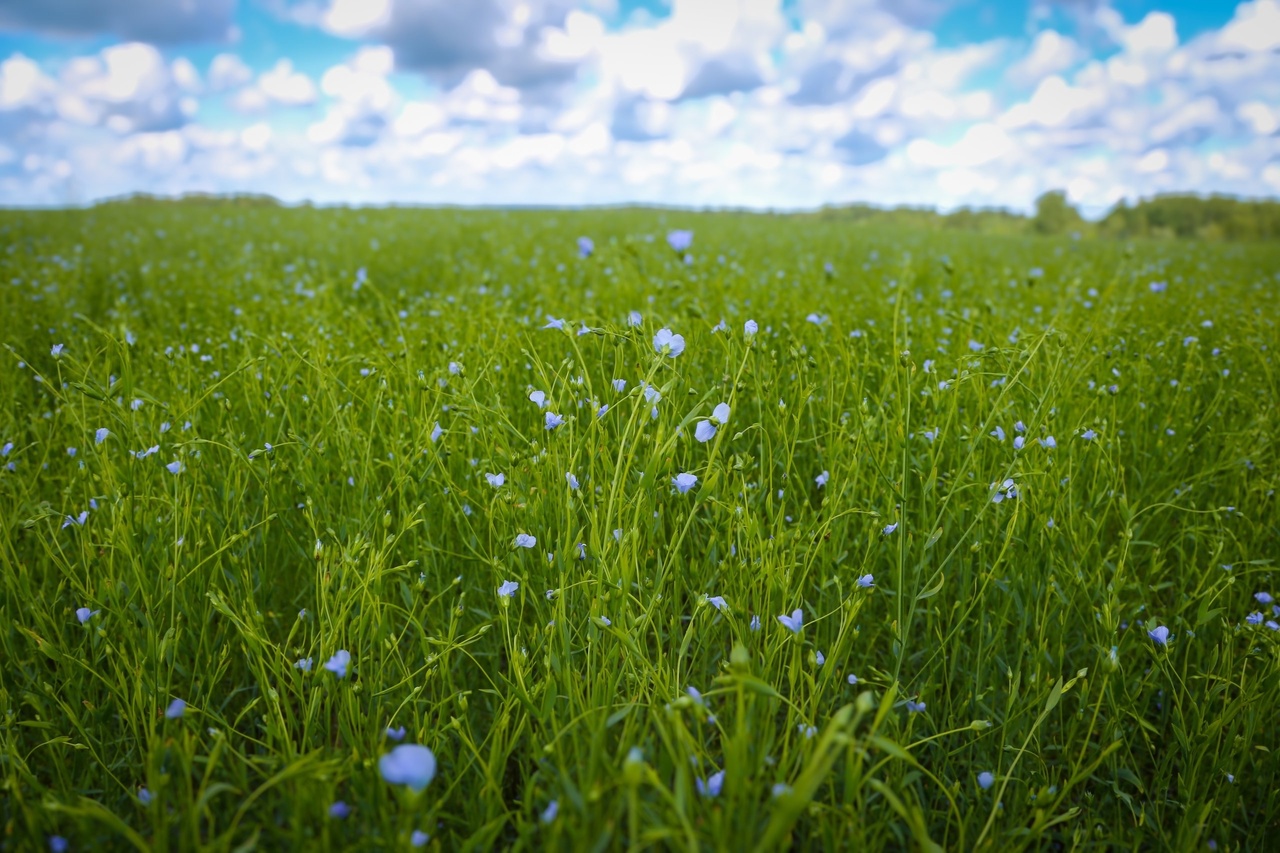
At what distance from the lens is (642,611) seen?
5.72 feet

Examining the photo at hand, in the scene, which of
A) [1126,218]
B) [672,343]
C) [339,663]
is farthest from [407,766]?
[1126,218]

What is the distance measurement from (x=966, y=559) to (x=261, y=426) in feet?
8.24

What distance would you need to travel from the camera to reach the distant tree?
29500mm

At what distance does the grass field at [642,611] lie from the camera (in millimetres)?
1327

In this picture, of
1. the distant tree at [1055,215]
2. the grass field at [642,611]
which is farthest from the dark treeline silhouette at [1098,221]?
the grass field at [642,611]

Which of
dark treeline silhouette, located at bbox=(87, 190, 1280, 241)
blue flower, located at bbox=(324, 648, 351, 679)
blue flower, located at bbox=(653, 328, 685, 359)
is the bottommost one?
blue flower, located at bbox=(324, 648, 351, 679)

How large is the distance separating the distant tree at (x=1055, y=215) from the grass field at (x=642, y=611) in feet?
102

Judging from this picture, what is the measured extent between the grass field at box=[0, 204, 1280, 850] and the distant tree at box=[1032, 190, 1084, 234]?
102ft

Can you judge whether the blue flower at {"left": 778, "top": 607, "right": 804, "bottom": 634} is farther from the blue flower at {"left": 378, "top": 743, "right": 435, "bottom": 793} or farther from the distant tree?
the distant tree

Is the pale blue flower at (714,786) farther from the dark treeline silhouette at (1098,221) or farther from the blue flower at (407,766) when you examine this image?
the dark treeline silhouette at (1098,221)

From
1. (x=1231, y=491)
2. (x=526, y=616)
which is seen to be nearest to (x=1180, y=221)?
(x=1231, y=491)

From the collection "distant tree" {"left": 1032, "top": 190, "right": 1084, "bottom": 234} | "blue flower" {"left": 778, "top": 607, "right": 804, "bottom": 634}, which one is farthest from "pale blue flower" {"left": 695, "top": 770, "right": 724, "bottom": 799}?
"distant tree" {"left": 1032, "top": 190, "right": 1084, "bottom": 234}

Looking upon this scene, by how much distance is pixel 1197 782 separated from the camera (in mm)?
1782

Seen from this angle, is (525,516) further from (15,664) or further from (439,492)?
(15,664)
